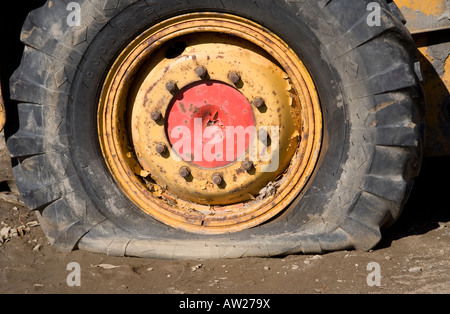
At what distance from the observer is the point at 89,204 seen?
2.77 m

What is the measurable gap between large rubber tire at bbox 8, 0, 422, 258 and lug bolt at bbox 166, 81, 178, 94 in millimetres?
269

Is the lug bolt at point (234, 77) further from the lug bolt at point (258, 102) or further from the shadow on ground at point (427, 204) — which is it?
the shadow on ground at point (427, 204)

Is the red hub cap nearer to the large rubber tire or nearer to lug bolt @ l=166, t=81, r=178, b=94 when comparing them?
lug bolt @ l=166, t=81, r=178, b=94

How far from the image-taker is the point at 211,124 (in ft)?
8.82

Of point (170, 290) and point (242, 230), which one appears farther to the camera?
point (242, 230)

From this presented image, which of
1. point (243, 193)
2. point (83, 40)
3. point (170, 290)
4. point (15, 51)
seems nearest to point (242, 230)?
point (243, 193)

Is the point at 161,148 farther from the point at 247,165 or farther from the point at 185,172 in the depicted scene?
the point at 247,165

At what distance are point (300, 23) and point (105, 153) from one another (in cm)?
108

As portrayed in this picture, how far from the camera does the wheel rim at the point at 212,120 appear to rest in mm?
2623

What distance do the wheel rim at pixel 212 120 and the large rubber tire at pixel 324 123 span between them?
0.17 ft

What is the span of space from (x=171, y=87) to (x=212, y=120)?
237 mm

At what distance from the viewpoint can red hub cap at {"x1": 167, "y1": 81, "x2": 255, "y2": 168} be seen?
265cm

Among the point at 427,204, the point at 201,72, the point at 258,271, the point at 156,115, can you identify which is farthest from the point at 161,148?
the point at 427,204

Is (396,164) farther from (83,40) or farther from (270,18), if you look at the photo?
(83,40)
